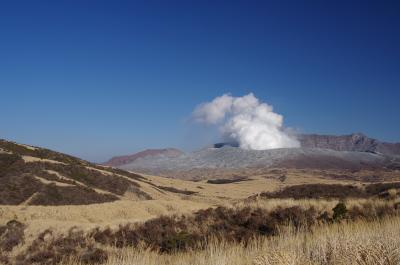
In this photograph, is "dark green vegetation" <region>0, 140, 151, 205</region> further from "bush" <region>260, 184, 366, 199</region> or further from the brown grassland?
"bush" <region>260, 184, 366, 199</region>

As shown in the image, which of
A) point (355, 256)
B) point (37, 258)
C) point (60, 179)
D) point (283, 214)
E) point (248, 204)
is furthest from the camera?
point (60, 179)

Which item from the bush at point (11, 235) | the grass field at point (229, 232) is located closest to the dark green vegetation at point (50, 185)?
the grass field at point (229, 232)

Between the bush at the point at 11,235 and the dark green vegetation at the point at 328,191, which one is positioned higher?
the dark green vegetation at the point at 328,191

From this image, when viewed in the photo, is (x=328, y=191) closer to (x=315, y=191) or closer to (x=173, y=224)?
(x=315, y=191)

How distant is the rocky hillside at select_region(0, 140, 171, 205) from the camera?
41125 mm

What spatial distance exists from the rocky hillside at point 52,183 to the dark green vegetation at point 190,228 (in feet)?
61.1

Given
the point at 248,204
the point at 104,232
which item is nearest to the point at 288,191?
the point at 248,204

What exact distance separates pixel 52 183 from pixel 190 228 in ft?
92.4

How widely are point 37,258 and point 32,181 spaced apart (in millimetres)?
29628

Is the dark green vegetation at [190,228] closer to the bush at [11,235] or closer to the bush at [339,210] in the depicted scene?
the bush at [339,210]

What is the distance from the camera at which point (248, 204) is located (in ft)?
78.0

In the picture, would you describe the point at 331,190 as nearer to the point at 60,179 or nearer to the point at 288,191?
the point at 288,191

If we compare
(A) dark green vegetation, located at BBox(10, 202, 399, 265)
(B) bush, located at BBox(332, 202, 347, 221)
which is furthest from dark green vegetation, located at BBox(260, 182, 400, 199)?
(B) bush, located at BBox(332, 202, 347, 221)

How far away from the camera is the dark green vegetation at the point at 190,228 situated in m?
17.5
